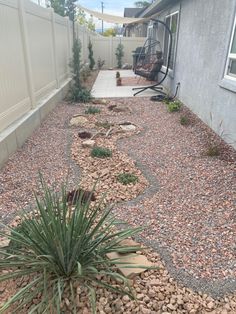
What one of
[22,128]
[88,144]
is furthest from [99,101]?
[22,128]

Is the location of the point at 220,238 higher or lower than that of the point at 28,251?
lower

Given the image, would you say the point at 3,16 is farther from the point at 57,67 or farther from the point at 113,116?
the point at 57,67

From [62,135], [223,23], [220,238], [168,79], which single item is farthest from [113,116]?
[220,238]

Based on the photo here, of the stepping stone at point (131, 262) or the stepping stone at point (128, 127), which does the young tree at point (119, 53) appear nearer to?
the stepping stone at point (128, 127)

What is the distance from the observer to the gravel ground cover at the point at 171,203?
180 cm

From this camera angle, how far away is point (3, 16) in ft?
12.1

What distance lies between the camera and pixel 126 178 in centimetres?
327

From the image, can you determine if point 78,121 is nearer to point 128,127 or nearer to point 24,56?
point 128,127

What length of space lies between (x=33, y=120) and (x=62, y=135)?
579mm

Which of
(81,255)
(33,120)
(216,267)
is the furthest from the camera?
(33,120)

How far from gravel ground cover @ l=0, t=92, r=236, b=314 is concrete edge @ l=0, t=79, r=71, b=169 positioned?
117 millimetres

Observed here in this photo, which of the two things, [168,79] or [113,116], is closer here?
[113,116]

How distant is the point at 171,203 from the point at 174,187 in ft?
1.20

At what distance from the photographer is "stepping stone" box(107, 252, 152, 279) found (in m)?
1.88
